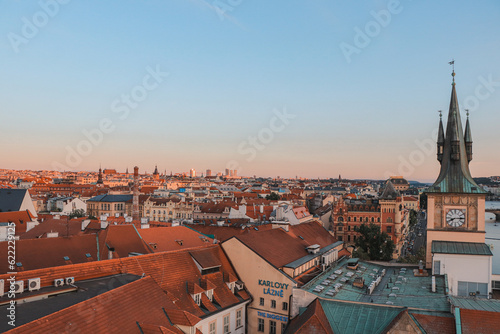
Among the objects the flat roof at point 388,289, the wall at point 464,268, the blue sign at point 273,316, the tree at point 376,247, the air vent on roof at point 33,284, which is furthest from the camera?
the tree at point 376,247

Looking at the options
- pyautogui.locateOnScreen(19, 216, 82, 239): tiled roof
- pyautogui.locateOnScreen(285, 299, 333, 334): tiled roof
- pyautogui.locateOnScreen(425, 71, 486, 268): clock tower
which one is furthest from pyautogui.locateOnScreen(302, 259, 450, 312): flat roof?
pyautogui.locateOnScreen(19, 216, 82, 239): tiled roof

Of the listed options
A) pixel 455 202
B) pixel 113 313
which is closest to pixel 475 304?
pixel 455 202

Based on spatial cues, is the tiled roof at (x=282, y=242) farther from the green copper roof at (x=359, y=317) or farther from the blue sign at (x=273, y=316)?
the green copper roof at (x=359, y=317)

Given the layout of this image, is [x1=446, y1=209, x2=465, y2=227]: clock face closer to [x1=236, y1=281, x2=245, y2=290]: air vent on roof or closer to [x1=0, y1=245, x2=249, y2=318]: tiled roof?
[x1=236, y1=281, x2=245, y2=290]: air vent on roof

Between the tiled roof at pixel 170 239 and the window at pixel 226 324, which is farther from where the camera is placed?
the tiled roof at pixel 170 239

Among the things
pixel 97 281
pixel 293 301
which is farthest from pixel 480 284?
pixel 97 281

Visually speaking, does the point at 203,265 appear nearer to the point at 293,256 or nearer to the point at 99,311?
the point at 293,256

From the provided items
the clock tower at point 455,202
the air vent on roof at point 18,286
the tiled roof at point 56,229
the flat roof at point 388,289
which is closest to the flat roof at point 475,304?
the flat roof at point 388,289
